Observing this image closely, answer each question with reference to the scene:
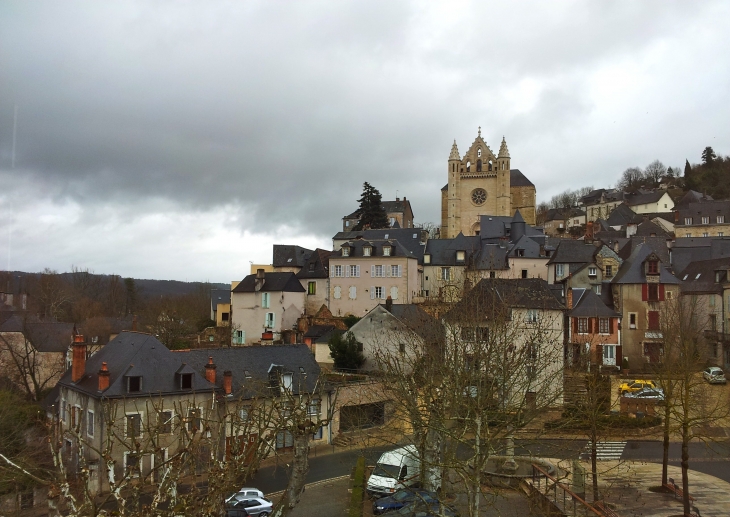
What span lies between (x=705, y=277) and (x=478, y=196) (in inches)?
1452

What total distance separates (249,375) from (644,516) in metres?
17.7

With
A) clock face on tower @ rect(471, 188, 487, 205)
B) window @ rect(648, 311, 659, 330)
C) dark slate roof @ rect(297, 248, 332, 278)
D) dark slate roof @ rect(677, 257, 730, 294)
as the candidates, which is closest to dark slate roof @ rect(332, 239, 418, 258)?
dark slate roof @ rect(297, 248, 332, 278)

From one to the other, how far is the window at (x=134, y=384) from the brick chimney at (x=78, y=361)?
3.55 meters

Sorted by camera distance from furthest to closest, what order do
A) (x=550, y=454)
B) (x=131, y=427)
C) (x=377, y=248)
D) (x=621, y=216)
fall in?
A: (x=621, y=216) < (x=377, y=248) < (x=550, y=454) < (x=131, y=427)

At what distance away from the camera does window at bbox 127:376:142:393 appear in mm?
23500

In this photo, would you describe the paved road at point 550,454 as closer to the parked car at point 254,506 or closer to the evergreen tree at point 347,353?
the parked car at point 254,506

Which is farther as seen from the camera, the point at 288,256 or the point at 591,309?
the point at 288,256

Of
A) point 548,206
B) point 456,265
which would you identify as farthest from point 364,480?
point 548,206

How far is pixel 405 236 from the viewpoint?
190 ft

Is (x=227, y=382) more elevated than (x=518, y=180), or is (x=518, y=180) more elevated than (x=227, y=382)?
(x=518, y=180)

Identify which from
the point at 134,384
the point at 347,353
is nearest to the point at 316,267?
the point at 347,353

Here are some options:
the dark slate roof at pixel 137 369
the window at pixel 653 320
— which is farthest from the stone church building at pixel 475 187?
the dark slate roof at pixel 137 369

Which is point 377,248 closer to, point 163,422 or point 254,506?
point 163,422

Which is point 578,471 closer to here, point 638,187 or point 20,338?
point 20,338
